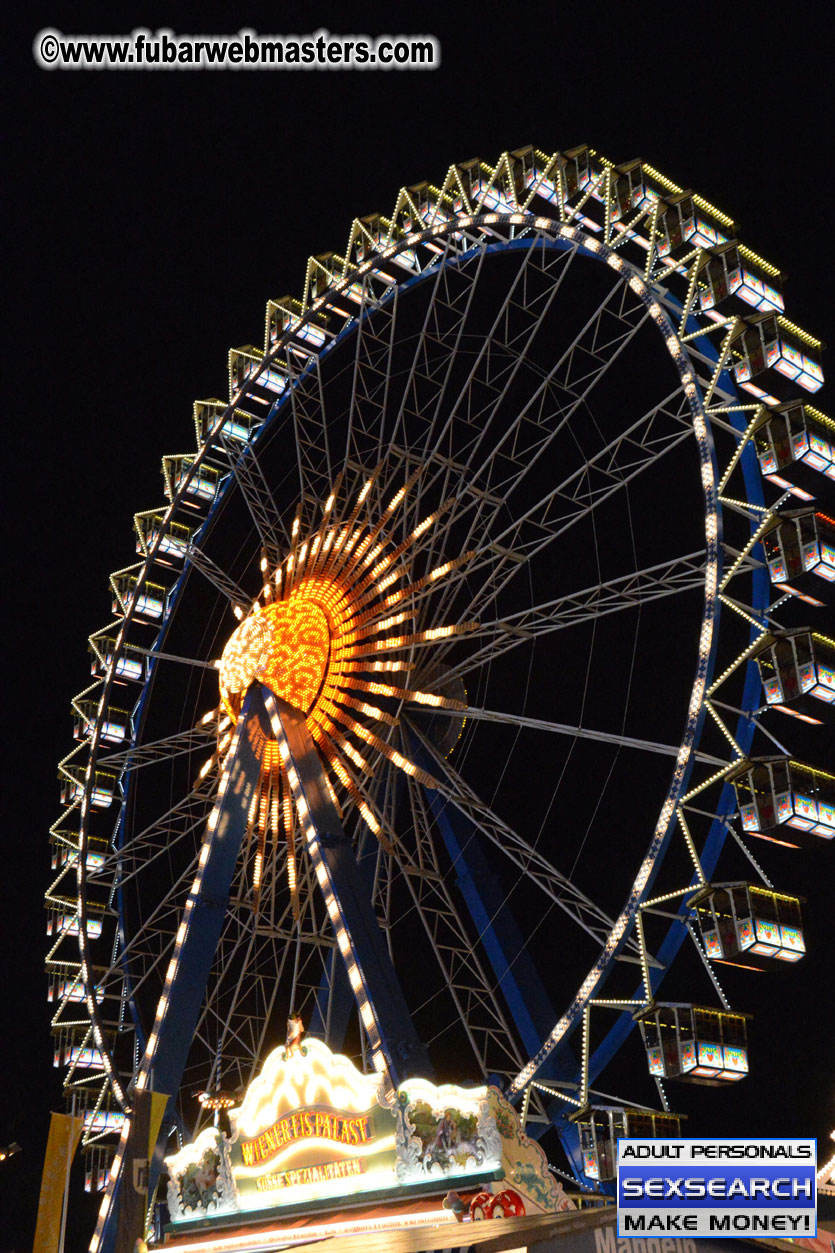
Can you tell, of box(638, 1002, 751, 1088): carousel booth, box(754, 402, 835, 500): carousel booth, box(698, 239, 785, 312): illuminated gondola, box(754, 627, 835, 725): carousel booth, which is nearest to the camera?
box(638, 1002, 751, 1088): carousel booth

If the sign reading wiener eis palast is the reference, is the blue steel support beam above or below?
above

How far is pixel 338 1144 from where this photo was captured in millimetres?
14781

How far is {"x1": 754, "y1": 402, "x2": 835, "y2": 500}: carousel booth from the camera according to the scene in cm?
1625

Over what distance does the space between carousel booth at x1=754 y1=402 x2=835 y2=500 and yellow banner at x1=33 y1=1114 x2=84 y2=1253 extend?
14343 mm

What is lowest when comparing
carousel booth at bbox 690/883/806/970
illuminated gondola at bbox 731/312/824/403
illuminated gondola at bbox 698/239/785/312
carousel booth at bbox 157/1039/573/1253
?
carousel booth at bbox 157/1039/573/1253

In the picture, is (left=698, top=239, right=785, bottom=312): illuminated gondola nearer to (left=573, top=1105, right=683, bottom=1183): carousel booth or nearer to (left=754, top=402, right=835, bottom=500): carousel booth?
(left=754, top=402, right=835, bottom=500): carousel booth

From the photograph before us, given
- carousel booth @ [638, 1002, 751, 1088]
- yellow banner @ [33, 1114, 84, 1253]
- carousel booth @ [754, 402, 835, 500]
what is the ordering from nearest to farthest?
1. carousel booth @ [638, 1002, 751, 1088]
2. carousel booth @ [754, 402, 835, 500]
3. yellow banner @ [33, 1114, 84, 1253]

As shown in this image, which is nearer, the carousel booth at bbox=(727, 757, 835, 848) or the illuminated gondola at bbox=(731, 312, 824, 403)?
the carousel booth at bbox=(727, 757, 835, 848)

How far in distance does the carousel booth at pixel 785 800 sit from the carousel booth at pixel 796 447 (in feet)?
10.7

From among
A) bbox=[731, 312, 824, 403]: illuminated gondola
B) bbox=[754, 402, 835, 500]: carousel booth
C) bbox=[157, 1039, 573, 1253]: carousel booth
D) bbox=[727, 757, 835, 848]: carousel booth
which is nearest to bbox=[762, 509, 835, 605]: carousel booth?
bbox=[754, 402, 835, 500]: carousel booth

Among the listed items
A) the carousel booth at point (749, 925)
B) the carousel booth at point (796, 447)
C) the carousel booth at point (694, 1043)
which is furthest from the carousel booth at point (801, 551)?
the carousel booth at point (694, 1043)

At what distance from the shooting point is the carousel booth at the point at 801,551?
51.9 feet

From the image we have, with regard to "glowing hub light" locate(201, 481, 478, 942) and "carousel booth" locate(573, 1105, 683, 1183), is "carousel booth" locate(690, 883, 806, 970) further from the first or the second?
"glowing hub light" locate(201, 481, 478, 942)

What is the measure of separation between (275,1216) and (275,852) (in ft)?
20.7
